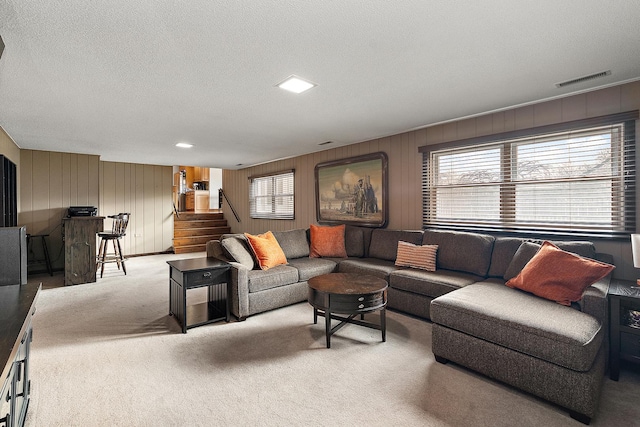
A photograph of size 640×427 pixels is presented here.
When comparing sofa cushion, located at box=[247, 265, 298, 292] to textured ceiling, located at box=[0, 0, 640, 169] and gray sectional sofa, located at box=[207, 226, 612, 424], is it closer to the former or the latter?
gray sectional sofa, located at box=[207, 226, 612, 424]

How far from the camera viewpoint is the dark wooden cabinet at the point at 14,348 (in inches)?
41.0

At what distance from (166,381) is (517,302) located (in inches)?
103

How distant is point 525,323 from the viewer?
6.53 feet

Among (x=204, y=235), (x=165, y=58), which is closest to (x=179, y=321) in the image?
(x=165, y=58)

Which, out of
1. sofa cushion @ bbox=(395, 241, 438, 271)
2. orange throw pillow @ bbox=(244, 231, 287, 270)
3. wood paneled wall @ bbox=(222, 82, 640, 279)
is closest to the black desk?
orange throw pillow @ bbox=(244, 231, 287, 270)

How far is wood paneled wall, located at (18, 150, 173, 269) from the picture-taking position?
18.2ft

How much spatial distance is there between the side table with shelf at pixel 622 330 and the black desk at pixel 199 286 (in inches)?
127

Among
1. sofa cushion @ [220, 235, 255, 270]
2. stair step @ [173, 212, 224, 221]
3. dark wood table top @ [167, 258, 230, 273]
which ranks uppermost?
stair step @ [173, 212, 224, 221]

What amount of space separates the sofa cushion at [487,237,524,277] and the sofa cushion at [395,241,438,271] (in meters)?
0.59

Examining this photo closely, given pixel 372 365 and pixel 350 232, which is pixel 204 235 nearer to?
pixel 350 232

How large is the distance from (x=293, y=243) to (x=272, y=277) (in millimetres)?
1054

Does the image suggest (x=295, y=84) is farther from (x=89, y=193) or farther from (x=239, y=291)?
(x=89, y=193)

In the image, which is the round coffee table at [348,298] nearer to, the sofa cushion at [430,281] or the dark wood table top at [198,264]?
the sofa cushion at [430,281]

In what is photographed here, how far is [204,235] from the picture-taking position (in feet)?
27.7
